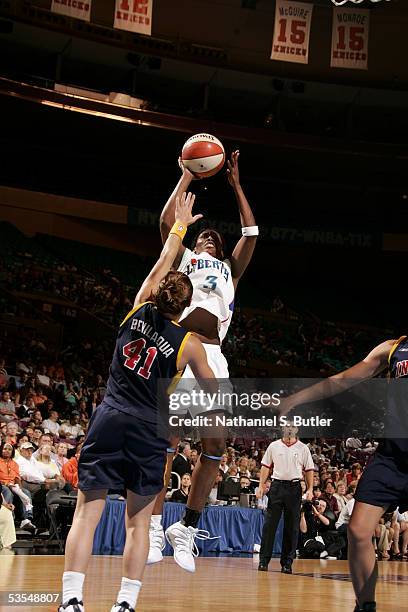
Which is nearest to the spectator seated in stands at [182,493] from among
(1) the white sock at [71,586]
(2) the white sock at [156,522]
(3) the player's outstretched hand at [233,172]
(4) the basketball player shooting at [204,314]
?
(4) the basketball player shooting at [204,314]

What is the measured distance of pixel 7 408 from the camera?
15602mm

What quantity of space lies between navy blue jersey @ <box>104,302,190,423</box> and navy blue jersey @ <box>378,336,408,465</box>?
1513 millimetres

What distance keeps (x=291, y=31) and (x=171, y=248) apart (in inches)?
676

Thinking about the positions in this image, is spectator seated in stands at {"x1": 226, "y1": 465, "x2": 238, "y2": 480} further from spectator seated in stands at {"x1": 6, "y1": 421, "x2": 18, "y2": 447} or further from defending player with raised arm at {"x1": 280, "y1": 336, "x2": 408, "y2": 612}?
defending player with raised arm at {"x1": 280, "y1": 336, "x2": 408, "y2": 612}

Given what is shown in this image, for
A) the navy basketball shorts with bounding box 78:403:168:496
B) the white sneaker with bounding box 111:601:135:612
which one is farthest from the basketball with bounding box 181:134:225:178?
the white sneaker with bounding box 111:601:135:612

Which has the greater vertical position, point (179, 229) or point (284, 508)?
point (179, 229)

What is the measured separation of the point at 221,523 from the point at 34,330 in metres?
9.88

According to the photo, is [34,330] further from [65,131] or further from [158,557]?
[158,557]

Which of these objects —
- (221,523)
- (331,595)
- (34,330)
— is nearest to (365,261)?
(34,330)

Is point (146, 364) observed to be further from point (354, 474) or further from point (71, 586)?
point (354, 474)

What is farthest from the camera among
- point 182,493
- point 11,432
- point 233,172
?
point 182,493

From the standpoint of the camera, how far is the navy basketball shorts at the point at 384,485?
5.38 meters

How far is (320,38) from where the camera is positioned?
89.7 ft

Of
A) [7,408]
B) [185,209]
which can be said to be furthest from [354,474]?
[185,209]
